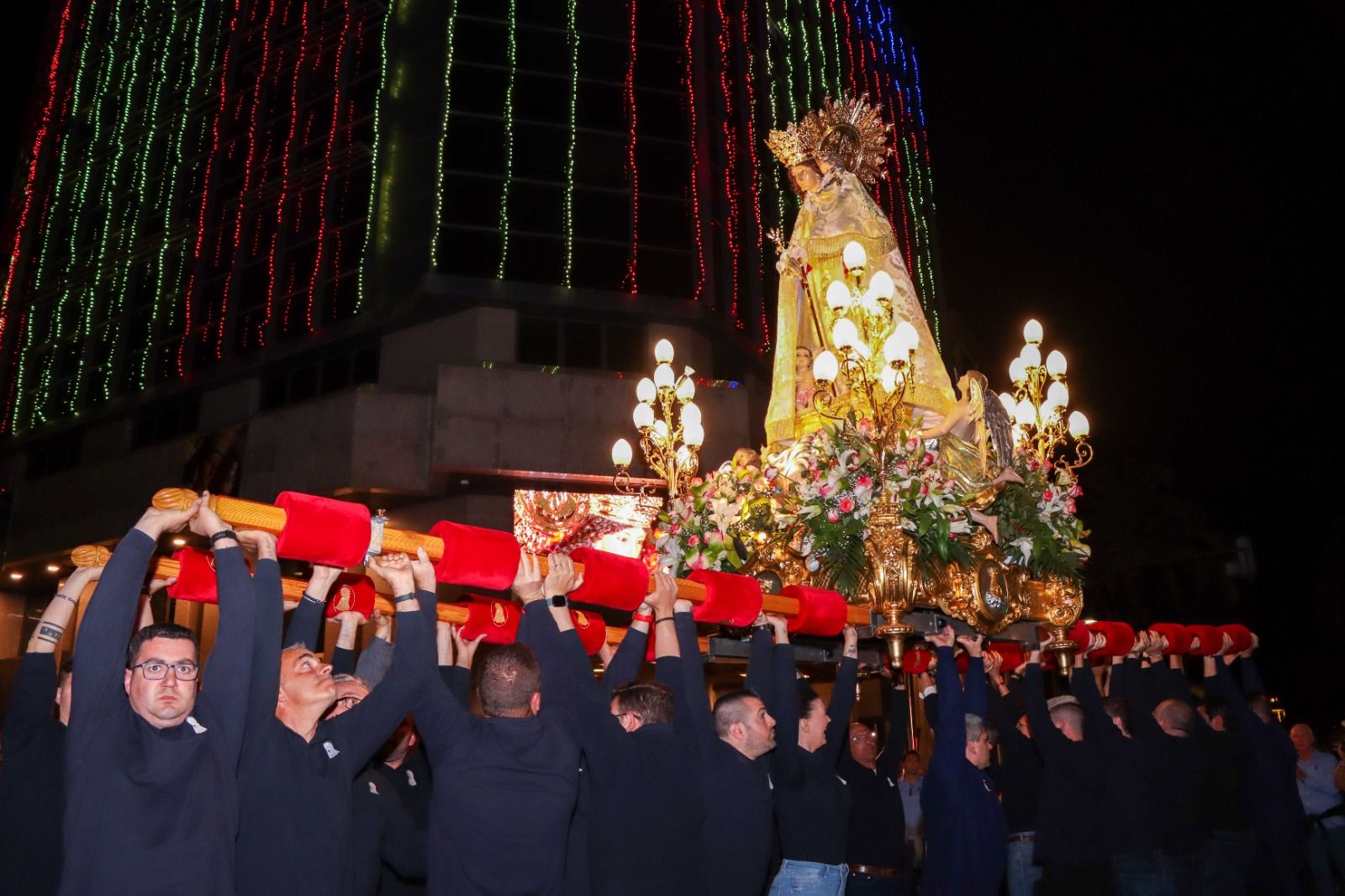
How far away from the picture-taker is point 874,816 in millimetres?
6832

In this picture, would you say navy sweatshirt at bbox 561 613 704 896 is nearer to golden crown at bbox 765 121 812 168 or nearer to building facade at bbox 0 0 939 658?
golden crown at bbox 765 121 812 168

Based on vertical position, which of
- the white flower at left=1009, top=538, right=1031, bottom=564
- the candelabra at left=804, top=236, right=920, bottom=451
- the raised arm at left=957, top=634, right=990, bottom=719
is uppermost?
the candelabra at left=804, top=236, right=920, bottom=451

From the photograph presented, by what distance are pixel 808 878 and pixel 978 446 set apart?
9.39ft

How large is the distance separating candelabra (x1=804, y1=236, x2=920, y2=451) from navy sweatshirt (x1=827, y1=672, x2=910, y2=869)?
2.03 metres

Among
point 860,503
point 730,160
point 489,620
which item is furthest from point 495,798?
point 730,160

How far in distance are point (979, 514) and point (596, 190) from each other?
1624cm

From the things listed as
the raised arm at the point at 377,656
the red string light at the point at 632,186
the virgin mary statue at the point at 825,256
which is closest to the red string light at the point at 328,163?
the red string light at the point at 632,186

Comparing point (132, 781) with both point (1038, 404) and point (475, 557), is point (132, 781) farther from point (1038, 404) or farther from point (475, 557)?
point (1038, 404)

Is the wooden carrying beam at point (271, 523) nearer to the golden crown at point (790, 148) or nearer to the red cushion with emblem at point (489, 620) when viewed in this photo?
the red cushion with emblem at point (489, 620)

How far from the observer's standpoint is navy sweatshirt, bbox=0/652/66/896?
11.7ft

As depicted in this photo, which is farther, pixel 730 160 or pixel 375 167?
pixel 730 160

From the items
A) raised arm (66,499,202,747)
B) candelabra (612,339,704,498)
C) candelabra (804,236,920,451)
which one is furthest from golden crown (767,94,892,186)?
raised arm (66,499,202,747)

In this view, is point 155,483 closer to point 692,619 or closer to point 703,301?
point 703,301

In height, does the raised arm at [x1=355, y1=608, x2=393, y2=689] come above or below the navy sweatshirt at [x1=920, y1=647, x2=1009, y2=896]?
above
